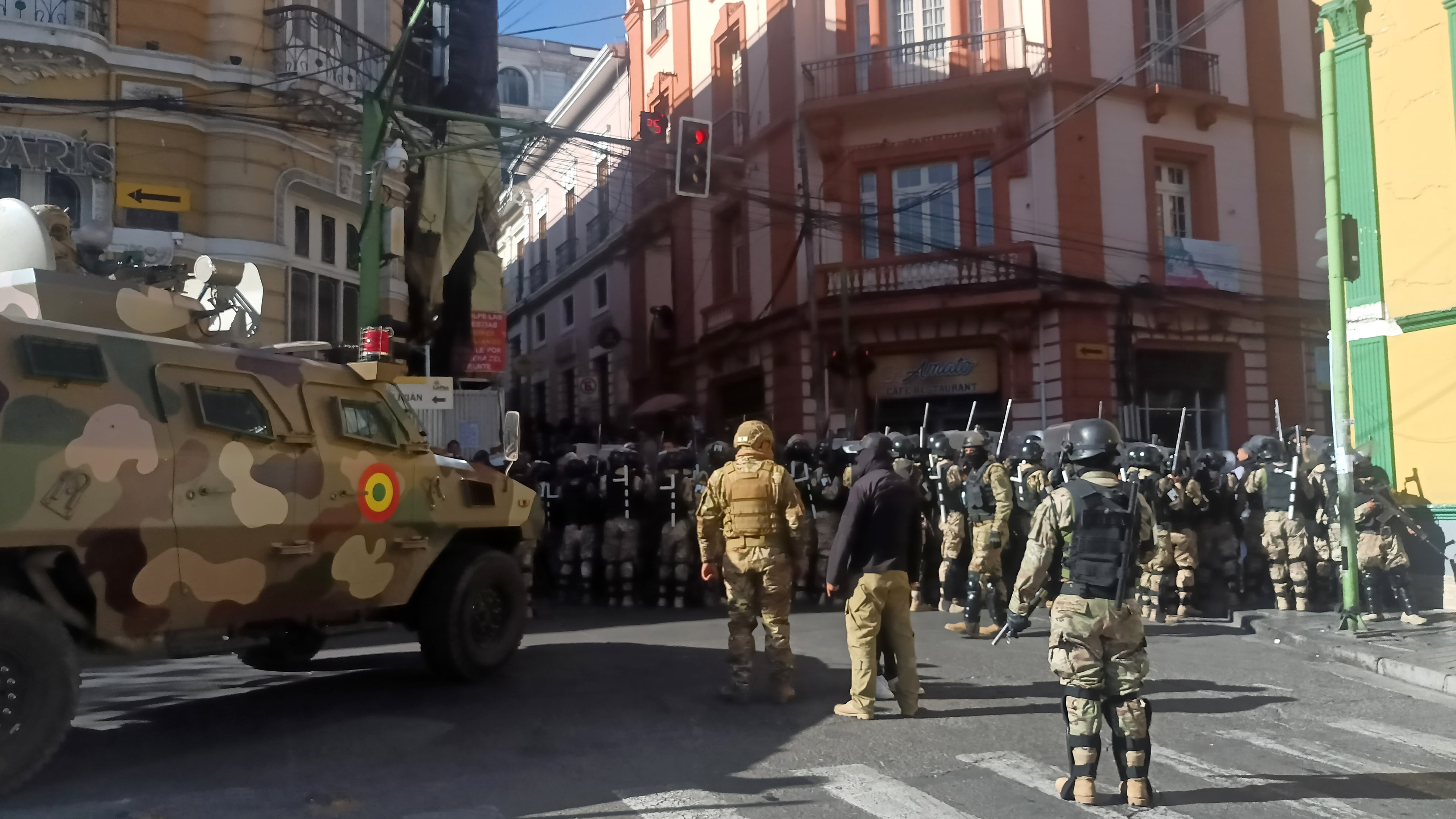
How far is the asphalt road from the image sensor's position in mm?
5000

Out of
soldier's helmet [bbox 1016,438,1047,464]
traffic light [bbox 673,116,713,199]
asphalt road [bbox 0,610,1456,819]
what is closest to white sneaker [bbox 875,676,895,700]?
asphalt road [bbox 0,610,1456,819]

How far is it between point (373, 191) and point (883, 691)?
7808mm

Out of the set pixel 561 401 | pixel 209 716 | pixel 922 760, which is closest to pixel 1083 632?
→ pixel 922 760

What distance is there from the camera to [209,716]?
271 inches

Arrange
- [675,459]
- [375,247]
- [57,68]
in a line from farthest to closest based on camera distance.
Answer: [57,68]
[675,459]
[375,247]

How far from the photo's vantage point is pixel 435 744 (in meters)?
6.13

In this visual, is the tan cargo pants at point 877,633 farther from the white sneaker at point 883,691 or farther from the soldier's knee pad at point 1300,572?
the soldier's knee pad at point 1300,572

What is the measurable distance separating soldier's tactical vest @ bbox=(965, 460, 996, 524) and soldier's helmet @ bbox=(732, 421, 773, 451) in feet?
11.6

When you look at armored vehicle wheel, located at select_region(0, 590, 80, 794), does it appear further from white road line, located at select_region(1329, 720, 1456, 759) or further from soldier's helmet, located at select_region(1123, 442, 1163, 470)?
soldier's helmet, located at select_region(1123, 442, 1163, 470)

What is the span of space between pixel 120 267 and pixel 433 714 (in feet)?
12.3

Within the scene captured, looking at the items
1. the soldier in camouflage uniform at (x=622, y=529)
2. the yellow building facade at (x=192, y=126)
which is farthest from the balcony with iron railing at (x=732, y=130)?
the soldier in camouflage uniform at (x=622, y=529)

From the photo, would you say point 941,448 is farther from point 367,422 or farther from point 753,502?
point 367,422

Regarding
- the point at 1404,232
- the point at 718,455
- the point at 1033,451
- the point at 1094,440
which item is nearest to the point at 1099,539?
the point at 1094,440

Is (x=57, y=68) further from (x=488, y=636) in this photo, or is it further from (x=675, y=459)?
(x=488, y=636)
